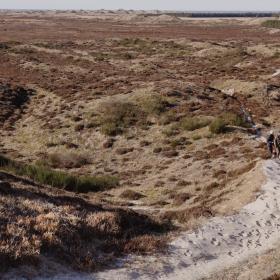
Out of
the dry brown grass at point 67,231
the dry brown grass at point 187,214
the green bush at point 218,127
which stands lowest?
the green bush at point 218,127

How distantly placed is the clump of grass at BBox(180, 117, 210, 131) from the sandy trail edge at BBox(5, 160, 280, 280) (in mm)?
18664

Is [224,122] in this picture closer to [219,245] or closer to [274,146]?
[274,146]

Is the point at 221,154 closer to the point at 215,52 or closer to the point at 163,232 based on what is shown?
the point at 163,232

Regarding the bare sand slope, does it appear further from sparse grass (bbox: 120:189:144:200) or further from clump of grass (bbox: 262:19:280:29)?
clump of grass (bbox: 262:19:280:29)

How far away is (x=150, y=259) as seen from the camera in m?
15.8

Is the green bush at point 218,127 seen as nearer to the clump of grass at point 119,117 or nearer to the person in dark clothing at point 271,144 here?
the clump of grass at point 119,117

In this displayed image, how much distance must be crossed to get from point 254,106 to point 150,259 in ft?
111

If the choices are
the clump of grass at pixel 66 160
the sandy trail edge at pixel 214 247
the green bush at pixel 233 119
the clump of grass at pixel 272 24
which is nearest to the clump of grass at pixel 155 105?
the green bush at pixel 233 119

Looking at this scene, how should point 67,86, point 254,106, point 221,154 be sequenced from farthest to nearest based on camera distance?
point 67,86 < point 254,106 < point 221,154

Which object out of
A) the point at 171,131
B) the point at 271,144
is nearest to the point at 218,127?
the point at 171,131

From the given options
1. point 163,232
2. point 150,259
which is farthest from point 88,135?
point 150,259

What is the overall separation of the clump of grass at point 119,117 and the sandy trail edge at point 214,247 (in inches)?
876

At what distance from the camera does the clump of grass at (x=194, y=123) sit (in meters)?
39.5

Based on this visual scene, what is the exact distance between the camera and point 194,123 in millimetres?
39938
